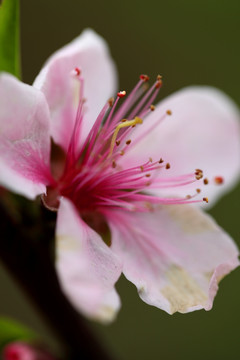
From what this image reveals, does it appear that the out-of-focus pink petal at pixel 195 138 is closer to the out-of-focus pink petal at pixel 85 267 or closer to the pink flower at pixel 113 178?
the pink flower at pixel 113 178

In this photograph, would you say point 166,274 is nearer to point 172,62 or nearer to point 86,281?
point 86,281

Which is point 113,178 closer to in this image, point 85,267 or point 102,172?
point 102,172

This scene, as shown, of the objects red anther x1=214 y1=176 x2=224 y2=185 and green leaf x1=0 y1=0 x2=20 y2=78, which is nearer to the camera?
green leaf x1=0 y1=0 x2=20 y2=78

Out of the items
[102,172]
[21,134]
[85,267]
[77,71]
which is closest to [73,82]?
[77,71]

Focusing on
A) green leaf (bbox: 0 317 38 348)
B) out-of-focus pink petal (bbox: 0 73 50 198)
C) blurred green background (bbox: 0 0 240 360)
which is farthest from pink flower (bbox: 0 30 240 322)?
blurred green background (bbox: 0 0 240 360)

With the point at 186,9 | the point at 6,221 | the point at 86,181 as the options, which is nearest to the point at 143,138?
the point at 86,181

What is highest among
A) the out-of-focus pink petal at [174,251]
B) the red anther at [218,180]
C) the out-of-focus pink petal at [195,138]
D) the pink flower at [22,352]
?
the out-of-focus pink petal at [195,138]

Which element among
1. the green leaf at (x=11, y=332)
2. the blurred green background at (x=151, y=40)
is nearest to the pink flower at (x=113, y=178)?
the green leaf at (x=11, y=332)

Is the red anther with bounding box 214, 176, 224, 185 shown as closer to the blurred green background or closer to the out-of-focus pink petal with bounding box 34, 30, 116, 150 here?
the out-of-focus pink petal with bounding box 34, 30, 116, 150
